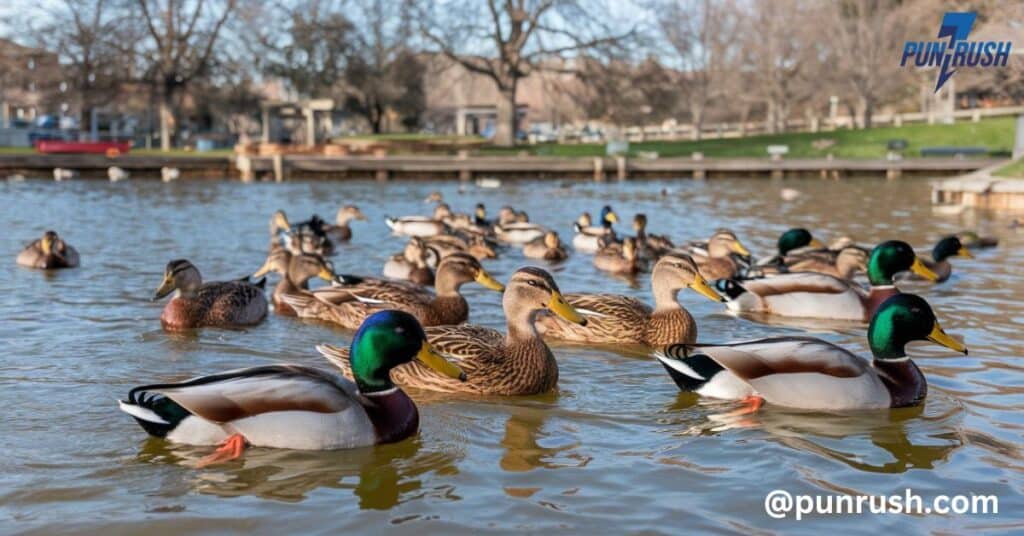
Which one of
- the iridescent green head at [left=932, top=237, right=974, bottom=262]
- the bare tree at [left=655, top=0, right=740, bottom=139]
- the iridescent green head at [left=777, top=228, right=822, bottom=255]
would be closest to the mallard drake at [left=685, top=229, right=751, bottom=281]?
the iridescent green head at [left=777, top=228, right=822, bottom=255]

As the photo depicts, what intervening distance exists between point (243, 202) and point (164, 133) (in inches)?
1183

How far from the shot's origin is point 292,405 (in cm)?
579

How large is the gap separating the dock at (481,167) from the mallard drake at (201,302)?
92.4ft

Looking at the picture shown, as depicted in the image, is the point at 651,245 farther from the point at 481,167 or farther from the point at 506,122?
the point at 506,122

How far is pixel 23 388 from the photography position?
7.53 meters

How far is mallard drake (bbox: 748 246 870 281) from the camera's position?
12.8 metres

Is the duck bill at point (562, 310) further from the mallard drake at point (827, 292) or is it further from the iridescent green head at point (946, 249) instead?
the iridescent green head at point (946, 249)

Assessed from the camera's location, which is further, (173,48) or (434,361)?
(173,48)

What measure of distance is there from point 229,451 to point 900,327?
430 centimetres

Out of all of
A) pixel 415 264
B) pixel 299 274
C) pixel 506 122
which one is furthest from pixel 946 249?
pixel 506 122

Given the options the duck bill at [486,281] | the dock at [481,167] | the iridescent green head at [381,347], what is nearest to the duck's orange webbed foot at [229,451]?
the iridescent green head at [381,347]

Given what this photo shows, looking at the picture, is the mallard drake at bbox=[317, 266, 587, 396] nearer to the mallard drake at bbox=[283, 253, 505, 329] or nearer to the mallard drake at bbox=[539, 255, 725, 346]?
the mallard drake at bbox=[539, 255, 725, 346]

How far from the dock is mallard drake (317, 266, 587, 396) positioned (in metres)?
31.3

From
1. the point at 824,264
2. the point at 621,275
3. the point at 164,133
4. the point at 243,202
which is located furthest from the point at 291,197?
the point at 164,133
